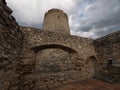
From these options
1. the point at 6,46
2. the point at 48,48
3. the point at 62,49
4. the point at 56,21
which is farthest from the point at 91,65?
the point at 56,21

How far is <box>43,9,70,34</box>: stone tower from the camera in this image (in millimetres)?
11565

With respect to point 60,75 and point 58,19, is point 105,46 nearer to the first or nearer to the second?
point 60,75

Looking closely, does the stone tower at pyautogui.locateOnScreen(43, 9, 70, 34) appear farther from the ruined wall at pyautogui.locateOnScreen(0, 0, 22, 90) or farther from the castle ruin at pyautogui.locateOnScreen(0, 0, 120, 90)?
the ruined wall at pyautogui.locateOnScreen(0, 0, 22, 90)

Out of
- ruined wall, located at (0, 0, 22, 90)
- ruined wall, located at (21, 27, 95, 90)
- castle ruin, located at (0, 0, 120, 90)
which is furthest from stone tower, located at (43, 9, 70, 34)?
ruined wall, located at (0, 0, 22, 90)

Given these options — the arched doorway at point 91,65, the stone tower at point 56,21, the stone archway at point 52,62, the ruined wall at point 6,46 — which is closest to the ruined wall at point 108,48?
the arched doorway at point 91,65

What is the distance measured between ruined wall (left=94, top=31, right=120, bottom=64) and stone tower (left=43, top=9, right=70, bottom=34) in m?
6.81

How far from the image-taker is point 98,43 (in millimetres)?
5730

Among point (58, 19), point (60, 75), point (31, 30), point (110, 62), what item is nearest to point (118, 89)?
point (110, 62)

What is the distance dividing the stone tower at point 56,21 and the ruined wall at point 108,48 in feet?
22.3

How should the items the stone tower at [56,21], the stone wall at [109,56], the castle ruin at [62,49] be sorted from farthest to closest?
the stone tower at [56,21], the stone wall at [109,56], the castle ruin at [62,49]

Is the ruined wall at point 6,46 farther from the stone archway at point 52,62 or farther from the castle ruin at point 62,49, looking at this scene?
the stone archway at point 52,62

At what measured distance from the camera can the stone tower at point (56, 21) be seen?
1156 centimetres

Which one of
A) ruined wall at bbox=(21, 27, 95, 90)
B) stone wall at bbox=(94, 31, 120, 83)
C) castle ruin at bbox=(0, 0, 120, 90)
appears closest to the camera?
castle ruin at bbox=(0, 0, 120, 90)

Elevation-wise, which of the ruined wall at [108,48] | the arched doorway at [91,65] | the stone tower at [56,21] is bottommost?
the arched doorway at [91,65]
